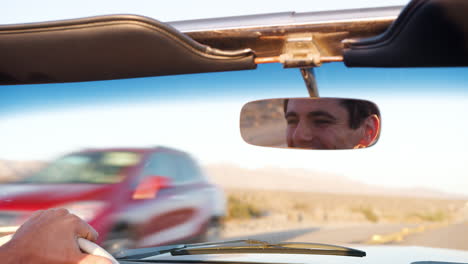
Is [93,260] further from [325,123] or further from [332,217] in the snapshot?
[332,217]

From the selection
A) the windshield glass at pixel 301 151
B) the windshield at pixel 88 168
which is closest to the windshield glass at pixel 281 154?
the windshield glass at pixel 301 151

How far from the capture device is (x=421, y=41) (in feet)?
6.27

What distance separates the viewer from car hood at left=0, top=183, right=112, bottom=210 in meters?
4.92

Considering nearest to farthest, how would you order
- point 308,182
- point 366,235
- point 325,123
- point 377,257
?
1. point 325,123
2. point 377,257
3. point 308,182
4. point 366,235

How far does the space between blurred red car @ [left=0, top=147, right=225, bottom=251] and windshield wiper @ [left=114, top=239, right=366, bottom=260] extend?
20.4 inches

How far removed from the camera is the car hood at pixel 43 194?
16.1 ft

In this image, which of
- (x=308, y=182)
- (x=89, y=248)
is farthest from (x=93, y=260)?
(x=308, y=182)

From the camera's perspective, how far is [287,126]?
2.56m

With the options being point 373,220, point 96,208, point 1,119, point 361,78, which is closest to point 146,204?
point 96,208

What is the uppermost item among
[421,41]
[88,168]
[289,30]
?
[88,168]

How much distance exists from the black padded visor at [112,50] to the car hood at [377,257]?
1088 mm

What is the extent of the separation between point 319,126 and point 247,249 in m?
0.81

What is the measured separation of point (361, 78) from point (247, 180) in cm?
113

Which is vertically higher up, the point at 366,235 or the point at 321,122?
the point at 321,122
